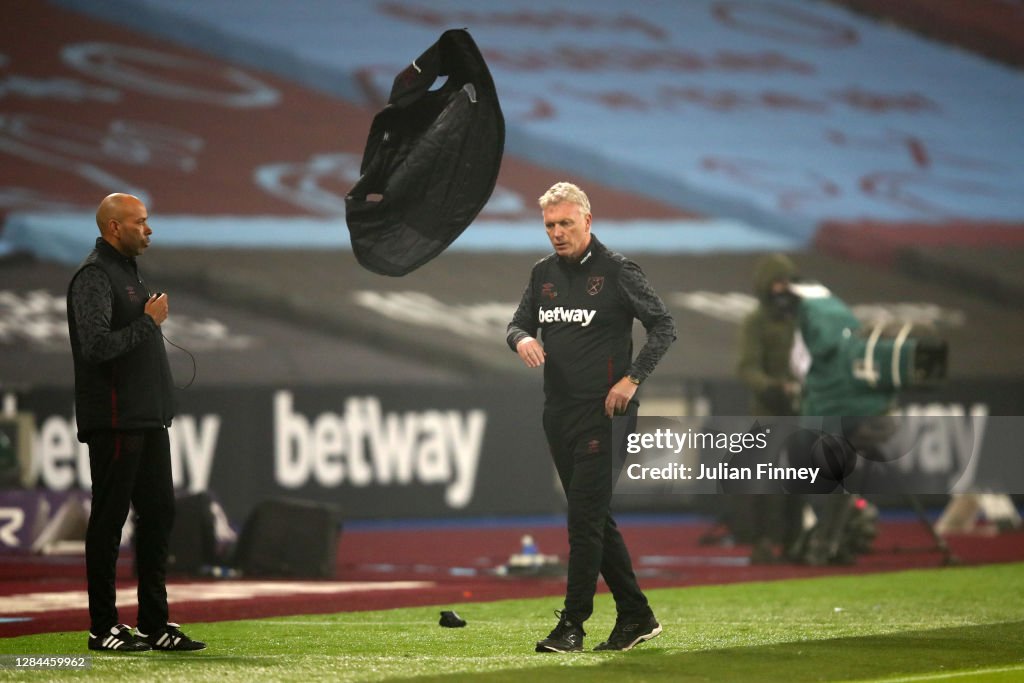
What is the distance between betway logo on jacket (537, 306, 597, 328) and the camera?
601cm

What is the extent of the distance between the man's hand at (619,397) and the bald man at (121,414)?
1734 mm

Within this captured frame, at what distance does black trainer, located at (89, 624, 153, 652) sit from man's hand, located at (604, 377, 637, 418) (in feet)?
6.62

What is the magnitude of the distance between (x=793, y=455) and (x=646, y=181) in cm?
1310

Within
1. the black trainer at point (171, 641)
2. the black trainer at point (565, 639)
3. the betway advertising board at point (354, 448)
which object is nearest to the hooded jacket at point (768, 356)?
the betway advertising board at point (354, 448)

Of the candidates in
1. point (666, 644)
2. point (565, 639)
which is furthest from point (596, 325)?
point (666, 644)

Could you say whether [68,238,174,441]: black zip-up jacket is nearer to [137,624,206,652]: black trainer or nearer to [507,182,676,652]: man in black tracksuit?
[137,624,206,652]: black trainer

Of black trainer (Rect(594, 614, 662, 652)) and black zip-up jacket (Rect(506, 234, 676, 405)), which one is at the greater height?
black zip-up jacket (Rect(506, 234, 676, 405))

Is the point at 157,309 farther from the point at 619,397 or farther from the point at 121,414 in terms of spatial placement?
the point at 619,397

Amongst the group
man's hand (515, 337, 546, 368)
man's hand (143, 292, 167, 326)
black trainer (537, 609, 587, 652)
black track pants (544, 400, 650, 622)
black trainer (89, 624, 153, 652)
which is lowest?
black trainer (537, 609, 587, 652)

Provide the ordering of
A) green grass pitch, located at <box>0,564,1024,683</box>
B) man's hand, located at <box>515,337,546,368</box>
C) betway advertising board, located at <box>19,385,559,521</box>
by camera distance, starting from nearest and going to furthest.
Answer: green grass pitch, located at <box>0,564,1024,683</box>, man's hand, located at <box>515,337,546,368</box>, betway advertising board, located at <box>19,385,559,521</box>

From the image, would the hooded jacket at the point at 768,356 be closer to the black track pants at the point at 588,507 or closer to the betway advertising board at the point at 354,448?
the betway advertising board at the point at 354,448

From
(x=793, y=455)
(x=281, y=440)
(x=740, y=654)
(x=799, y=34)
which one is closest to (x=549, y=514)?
(x=281, y=440)

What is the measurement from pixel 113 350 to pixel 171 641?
118cm

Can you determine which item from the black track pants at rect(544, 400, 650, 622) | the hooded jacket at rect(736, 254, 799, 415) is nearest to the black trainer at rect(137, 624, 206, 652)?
the black track pants at rect(544, 400, 650, 622)
